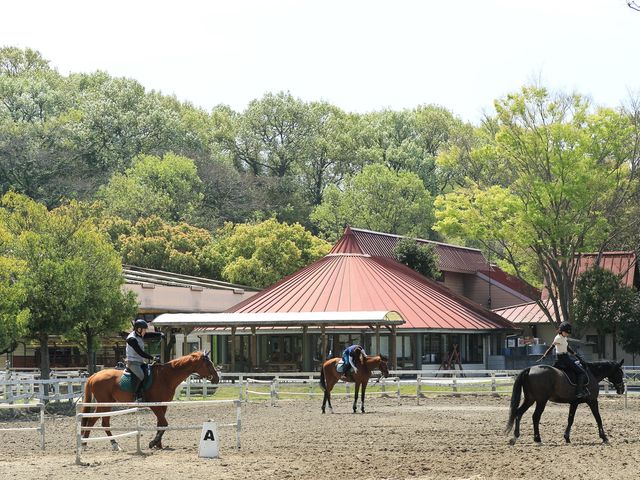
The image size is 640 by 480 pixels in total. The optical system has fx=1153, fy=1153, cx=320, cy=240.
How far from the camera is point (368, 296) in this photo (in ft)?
186

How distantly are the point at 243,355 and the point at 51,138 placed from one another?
4945 cm

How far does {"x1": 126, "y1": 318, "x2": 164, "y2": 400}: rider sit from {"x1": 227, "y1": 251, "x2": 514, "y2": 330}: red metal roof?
33.1 meters

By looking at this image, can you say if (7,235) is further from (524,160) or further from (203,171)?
(203,171)

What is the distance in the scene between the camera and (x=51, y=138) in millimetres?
100500

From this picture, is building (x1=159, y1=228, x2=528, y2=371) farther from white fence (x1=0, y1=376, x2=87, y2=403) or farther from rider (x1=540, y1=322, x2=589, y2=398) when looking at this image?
rider (x1=540, y1=322, x2=589, y2=398)

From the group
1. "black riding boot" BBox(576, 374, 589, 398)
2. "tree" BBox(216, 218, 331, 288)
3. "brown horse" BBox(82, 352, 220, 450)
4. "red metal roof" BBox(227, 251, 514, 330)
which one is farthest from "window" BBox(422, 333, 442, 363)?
"brown horse" BBox(82, 352, 220, 450)

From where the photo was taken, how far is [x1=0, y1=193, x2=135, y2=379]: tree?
40.3m

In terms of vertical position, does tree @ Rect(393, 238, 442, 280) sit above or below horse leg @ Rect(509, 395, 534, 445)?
above

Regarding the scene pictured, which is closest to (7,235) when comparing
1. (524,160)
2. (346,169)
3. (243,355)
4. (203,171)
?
(243,355)

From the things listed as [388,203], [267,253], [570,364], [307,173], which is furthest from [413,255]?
[570,364]

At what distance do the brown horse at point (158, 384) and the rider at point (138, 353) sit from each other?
0.21m

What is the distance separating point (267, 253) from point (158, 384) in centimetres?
5497

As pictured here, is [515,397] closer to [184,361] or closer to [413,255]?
[184,361]

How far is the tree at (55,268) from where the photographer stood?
40.3 m
